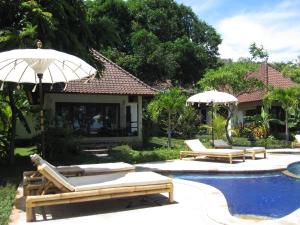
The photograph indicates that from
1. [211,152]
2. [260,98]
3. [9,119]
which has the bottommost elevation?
[211,152]

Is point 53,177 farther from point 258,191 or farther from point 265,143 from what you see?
point 265,143

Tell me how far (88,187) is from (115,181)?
0.72 m

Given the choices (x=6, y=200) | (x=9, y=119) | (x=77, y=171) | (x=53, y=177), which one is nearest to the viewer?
(x=53, y=177)

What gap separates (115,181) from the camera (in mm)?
8812

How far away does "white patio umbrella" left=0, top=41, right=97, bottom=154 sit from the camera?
9.55 meters

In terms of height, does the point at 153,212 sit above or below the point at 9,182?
below

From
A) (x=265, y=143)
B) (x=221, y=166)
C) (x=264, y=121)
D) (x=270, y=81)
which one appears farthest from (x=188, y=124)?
(x=221, y=166)

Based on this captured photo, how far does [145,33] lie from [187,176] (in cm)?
2167

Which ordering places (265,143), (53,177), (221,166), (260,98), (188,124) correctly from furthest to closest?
(260,98) < (188,124) < (265,143) < (221,166) < (53,177)

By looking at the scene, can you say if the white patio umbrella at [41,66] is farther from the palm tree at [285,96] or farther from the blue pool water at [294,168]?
the palm tree at [285,96]

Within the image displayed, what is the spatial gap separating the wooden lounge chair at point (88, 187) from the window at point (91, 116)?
1509cm

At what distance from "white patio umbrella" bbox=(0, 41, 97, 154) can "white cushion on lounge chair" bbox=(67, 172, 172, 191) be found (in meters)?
2.62

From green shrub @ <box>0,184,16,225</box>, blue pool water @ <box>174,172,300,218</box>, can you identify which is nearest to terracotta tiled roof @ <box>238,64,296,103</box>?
blue pool water @ <box>174,172,300,218</box>

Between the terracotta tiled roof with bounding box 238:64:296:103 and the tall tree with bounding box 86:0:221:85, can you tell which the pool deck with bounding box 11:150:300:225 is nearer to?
the terracotta tiled roof with bounding box 238:64:296:103
